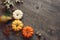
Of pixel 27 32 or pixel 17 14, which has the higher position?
pixel 17 14

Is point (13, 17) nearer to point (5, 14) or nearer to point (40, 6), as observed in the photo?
point (5, 14)

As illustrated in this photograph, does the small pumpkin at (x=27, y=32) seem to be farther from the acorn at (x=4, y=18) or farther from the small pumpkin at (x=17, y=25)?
the acorn at (x=4, y=18)

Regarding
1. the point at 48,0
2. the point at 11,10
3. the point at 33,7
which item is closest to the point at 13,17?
the point at 11,10

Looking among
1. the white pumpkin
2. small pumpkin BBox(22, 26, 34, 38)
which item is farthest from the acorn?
small pumpkin BBox(22, 26, 34, 38)

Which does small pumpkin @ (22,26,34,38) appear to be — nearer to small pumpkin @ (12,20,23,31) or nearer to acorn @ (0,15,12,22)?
small pumpkin @ (12,20,23,31)

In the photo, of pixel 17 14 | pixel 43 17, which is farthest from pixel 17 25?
pixel 43 17

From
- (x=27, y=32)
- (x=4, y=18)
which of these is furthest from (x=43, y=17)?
(x=4, y=18)

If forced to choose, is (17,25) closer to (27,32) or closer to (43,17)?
(27,32)

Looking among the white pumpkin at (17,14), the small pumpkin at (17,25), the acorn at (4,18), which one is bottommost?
the small pumpkin at (17,25)

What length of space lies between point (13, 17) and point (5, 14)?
69mm

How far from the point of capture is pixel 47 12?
176 cm

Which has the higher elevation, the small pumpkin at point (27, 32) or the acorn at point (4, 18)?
the acorn at point (4, 18)

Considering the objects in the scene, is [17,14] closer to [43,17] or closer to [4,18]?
[4,18]

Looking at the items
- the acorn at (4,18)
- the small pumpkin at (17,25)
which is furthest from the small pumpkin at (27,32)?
the acorn at (4,18)
